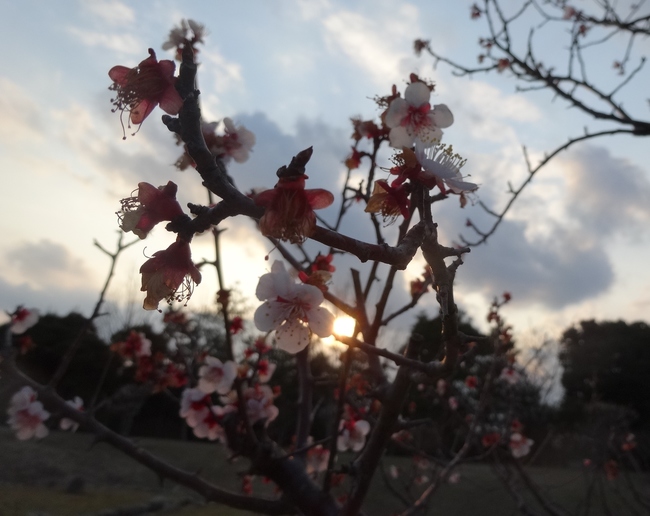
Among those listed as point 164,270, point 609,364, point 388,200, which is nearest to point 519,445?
point 388,200

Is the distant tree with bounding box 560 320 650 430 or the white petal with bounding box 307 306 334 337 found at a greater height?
the distant tree with bounding box 560 320 650 430

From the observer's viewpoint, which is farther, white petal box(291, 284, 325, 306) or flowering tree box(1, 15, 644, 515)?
white petal box(291, 284, 325, 306)

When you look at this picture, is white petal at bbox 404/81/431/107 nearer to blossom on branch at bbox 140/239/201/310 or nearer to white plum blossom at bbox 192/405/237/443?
blossom on branch at bbox 140/239/201/310

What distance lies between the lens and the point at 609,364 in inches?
495

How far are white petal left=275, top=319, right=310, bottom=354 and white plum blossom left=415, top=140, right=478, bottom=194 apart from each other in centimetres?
39

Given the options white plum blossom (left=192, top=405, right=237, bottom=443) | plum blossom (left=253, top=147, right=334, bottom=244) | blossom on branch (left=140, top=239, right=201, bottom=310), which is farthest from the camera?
white plum blossom (left=192, top=405, right=237, bottom=443)

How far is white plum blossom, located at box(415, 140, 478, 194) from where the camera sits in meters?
0.85

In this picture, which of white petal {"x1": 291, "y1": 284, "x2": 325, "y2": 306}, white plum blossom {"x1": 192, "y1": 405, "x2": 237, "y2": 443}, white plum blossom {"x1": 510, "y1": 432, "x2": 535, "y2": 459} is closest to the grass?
white plum blossom {"x1": 510, "y1": 432, "x2": 535, "y2": 459}

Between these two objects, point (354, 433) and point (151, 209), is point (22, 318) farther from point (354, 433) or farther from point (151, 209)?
point (151, 209)

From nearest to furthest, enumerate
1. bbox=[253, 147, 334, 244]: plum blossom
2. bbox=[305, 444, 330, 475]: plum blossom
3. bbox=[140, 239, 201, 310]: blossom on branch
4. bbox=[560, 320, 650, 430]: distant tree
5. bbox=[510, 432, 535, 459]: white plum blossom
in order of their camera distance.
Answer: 1. bbox=[253, 147, 334, 244]: plum blossom
2. bbox=[140, 239, 201, 310]: blossom on branch
3. bbox=[305, 444, 330, 475]: plum blossom
4. bbox=[510, 432, 535, 459]: white plum blossom
5. bbox=[560, 320, 650, 430]: distant tree

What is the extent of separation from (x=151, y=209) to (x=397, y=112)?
65 centimetres

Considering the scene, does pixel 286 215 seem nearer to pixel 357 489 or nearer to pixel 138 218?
pixel 138 218

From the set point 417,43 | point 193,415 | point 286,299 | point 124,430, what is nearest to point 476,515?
point 193,415

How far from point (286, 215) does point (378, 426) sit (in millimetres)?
940
